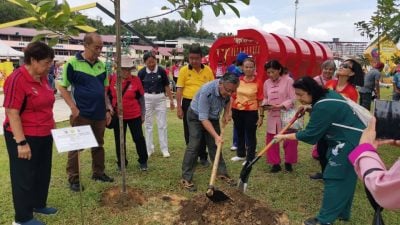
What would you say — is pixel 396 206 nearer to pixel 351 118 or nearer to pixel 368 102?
pixel 351 118

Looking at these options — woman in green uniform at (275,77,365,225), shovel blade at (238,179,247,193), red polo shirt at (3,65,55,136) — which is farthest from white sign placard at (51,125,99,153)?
woman in green uniform at (275,77,365,225)

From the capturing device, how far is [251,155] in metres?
5.69

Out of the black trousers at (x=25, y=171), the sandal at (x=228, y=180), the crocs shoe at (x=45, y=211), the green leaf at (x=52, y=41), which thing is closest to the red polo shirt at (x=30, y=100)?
the black trousers at (x=25, y=171)

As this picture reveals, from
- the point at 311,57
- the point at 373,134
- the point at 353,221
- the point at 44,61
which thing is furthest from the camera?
the point at 311,57

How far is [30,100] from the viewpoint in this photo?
11.3ft

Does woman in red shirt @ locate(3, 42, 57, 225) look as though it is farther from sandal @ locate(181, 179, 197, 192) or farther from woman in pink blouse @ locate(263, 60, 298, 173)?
woman in pink blouse @ locate(263, 60, 298, 173)

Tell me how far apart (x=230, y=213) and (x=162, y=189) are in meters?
1.20

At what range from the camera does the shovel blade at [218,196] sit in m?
3.99

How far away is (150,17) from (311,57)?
1061 centimetres

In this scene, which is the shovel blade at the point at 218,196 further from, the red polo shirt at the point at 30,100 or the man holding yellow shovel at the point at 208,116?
the red polo shirt at the point at 30,100

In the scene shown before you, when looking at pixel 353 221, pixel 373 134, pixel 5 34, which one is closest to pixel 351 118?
pixel 353 221

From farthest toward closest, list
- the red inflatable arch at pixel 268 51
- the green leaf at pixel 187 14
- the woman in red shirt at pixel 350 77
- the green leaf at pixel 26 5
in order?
1. the red inflatable arch at pixel 268 51
2. the woman in red shirt at pixel 350 77
3. the green leaf at pixel 187 14
4. the green leaf at pixel 26 5

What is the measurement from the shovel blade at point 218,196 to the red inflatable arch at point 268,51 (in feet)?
17.6

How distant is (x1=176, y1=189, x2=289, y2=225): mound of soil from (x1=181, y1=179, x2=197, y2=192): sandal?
0.58m
